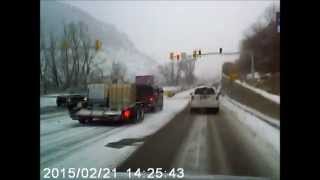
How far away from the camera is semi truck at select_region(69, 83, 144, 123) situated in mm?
3172

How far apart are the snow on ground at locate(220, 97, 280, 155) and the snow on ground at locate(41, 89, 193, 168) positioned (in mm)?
321

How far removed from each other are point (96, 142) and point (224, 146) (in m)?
0.90

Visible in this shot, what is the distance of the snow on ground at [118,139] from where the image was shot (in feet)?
10.1

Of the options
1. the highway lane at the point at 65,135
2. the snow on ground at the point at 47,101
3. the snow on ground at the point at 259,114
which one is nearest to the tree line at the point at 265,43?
the snow on ground at the point at 259,114

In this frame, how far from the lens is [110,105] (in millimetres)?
3184

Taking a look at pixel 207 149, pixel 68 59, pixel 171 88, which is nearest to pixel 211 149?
pixel 207 149

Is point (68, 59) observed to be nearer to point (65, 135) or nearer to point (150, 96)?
point (65, 135)

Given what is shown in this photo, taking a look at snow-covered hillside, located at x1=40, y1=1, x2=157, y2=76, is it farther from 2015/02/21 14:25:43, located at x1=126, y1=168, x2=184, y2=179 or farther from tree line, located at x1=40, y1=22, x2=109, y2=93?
2015/02/21 14:25:43, located at x1=126, y1=168, x2=184, y2=179

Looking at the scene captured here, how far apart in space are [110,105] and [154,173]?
580 mm

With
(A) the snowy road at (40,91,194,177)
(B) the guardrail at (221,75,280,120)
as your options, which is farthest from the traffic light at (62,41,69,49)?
(B) the guardrail at (221,75,280,120)

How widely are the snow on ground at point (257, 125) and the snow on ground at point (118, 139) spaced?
321 millimetres
